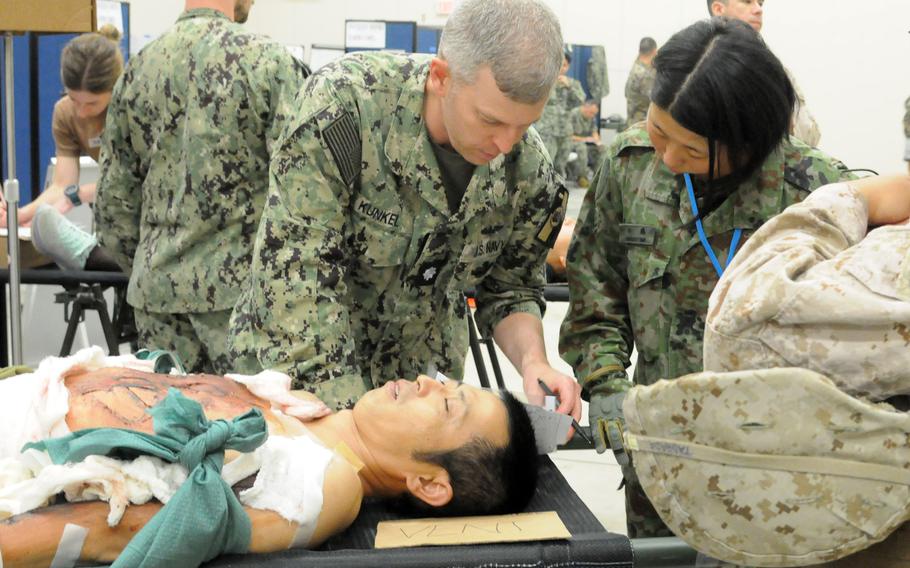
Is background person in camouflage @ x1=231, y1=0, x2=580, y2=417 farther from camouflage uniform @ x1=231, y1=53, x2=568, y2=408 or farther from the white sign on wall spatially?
the white sign on wall

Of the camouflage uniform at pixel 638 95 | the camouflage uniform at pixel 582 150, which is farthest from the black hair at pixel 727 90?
the camouflage uniform at pixel 582 150

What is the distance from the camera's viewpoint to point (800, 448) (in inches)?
39.1

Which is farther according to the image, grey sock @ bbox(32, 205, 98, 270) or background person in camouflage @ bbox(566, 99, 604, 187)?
background person in camouflage @ bbox(566, 99, 604, 187)

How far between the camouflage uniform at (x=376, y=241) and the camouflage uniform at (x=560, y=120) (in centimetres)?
827

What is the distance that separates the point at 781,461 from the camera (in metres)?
1.00

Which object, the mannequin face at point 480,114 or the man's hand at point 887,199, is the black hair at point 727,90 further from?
the man's hand at point 887,199

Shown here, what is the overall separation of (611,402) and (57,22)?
1.91m

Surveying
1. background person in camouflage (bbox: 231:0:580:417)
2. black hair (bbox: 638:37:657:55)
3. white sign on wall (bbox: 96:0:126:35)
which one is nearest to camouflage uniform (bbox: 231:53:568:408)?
background person in camouflage (bbox: 231:0:580:417)

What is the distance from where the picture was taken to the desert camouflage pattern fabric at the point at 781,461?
0.98 meters

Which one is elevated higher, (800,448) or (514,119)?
(514,119)

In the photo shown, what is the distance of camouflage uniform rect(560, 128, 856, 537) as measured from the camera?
1810mm

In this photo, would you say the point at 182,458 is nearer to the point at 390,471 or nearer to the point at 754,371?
the point at 390,471

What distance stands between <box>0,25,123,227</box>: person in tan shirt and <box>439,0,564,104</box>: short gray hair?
2.58 metres

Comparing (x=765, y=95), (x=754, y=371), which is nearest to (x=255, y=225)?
(x=765, y=95)
